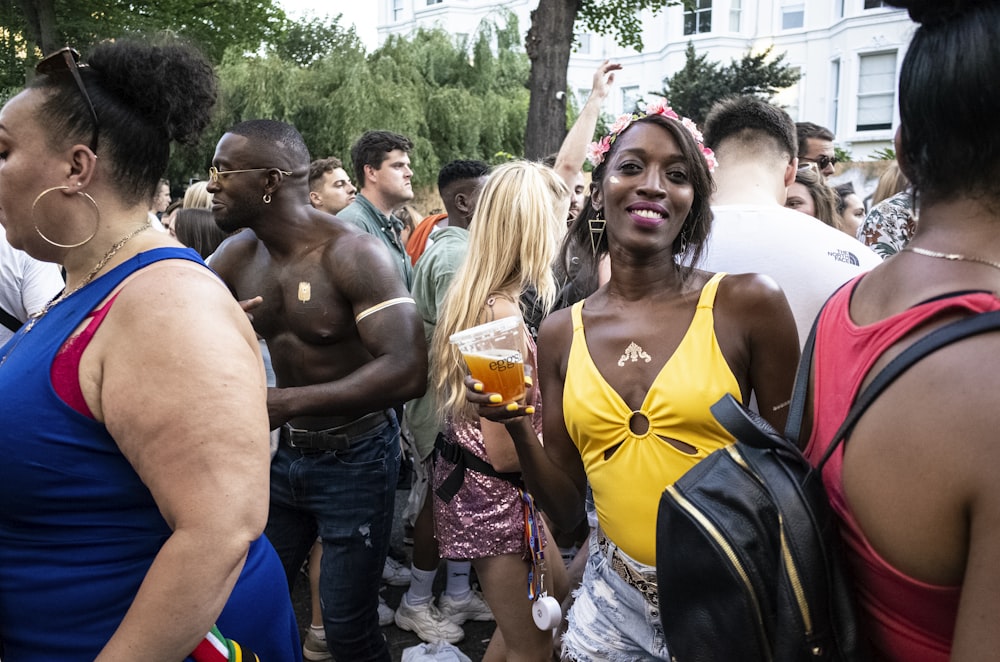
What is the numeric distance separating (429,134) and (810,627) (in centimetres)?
1777

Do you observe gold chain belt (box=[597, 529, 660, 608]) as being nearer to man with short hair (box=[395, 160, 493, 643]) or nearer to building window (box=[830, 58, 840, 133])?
man with short hair (box=[395, 160, 493, 643])

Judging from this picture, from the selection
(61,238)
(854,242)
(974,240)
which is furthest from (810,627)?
(854,242)

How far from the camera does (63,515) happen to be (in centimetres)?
147

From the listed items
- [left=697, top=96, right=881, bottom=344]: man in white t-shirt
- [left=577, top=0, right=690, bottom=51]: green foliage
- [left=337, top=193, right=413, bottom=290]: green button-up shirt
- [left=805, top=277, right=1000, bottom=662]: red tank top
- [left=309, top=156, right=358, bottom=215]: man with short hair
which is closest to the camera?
[left=805, top=277, right=1000, bottom=662]: red tank top

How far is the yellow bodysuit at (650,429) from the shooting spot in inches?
79.7

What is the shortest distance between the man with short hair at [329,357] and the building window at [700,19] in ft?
104

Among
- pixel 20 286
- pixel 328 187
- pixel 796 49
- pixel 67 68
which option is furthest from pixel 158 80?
pixel 796 49

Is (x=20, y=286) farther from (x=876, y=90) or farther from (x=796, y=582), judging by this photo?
(x=876, y=90)

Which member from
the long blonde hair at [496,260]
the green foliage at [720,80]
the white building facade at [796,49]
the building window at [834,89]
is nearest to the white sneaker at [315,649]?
the long blonde hair at [496,260]

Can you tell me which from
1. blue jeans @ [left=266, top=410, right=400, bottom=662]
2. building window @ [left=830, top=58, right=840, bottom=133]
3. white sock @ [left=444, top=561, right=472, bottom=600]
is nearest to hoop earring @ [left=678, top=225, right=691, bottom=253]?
blue jeans @ [left=266, top=410, right=400, bottom=662]

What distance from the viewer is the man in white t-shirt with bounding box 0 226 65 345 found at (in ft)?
10.2

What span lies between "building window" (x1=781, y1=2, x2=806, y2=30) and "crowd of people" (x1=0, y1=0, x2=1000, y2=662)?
30850 millimetres

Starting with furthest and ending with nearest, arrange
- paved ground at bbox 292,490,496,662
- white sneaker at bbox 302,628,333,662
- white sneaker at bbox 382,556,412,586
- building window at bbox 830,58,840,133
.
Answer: building window at bbox 830,58,840,133 < white sneaker at bbox 382,556,412,586 < paved ground at bbox 292,490,496,662 < white sneaker at bbox 302,628,333,662

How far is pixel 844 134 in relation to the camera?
28094 mm
